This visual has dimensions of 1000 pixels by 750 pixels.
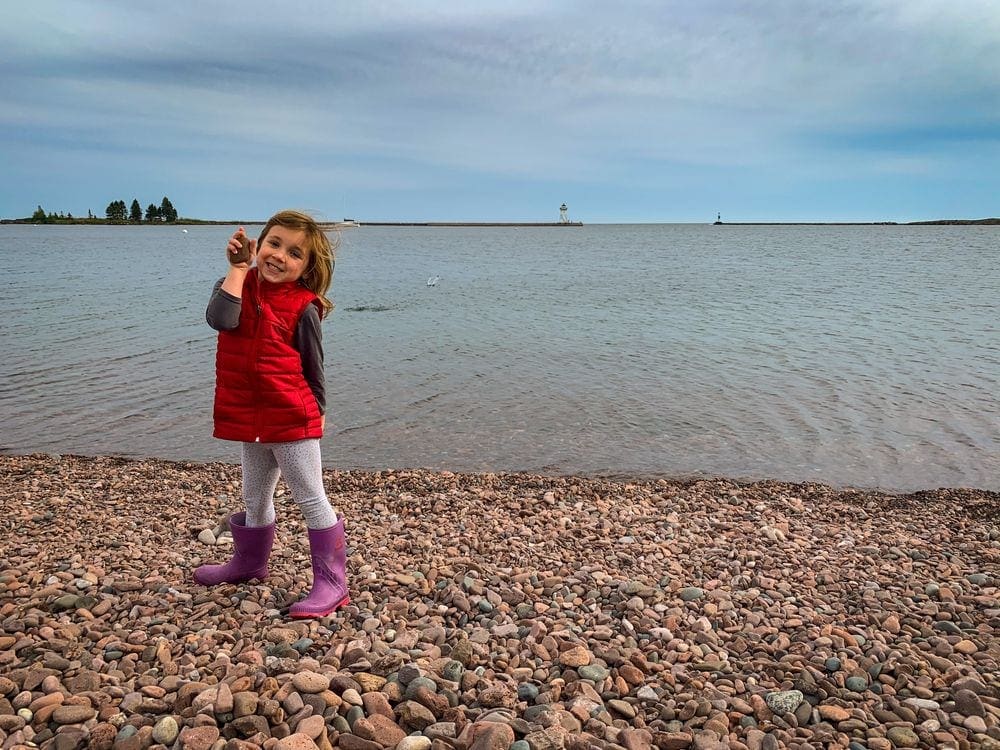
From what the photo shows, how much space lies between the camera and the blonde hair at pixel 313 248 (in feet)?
15.1

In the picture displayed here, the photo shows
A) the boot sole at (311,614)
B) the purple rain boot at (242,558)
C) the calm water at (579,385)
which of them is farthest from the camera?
the calm water at (579,385)

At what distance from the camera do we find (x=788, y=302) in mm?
29688

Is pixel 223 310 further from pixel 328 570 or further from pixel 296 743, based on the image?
pixel 296 743

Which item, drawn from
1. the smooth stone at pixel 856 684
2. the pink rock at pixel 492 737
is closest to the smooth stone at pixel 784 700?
the smooth stone at pixel 856 684

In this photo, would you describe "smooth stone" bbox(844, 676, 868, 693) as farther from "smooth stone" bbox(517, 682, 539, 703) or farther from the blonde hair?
the blonde hair

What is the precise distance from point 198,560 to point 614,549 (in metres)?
3.42

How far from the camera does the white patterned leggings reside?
4.64m

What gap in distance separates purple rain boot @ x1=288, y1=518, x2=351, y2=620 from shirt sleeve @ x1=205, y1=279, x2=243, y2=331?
1.51 meters

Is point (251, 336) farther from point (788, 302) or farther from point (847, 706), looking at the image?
point (788, 302)

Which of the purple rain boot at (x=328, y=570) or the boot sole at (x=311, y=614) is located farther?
the purple rain boot at (x=328, y=570)

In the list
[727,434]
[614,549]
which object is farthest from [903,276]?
[614,549]

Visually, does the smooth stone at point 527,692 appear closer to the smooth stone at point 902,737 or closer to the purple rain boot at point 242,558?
the smooth stone at point 902,737

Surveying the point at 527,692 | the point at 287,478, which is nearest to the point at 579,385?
the point at 287,478

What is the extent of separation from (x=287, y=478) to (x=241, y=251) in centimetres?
145
